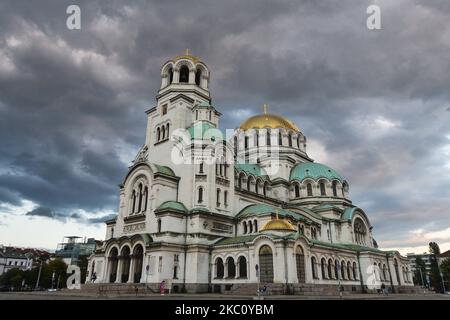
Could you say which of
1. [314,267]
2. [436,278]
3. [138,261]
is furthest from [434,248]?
[138,261]

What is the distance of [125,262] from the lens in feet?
127

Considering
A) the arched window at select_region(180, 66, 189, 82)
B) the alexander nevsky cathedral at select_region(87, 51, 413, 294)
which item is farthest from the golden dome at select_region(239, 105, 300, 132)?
the arched window at select_region(180, 66, 189, 82)

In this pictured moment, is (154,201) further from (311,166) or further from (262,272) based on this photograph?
(311,166)

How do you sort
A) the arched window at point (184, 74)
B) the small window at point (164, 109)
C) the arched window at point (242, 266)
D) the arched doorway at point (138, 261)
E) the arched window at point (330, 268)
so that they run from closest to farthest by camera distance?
the arched window at point (242, 266) < the arched doorway at point (138, 261) < the arched window at point (330, 268) < the small window at point (164, 109) < the arched window at point (184, 74)

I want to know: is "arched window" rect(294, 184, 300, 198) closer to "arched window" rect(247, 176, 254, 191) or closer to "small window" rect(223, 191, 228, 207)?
"arched window" rect(247, 176, 254, 191)

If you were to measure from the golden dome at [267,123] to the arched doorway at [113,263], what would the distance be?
31308 mm

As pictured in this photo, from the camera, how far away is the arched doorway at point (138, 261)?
36.6 meters

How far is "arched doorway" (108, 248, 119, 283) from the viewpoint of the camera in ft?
130

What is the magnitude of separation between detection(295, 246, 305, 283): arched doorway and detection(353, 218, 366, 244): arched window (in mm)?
18507

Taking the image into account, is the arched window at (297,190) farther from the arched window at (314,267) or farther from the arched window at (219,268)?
the arched window at (219,268)

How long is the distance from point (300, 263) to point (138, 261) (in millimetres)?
17282

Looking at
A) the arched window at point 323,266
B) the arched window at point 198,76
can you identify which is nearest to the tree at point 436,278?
A: the arched window at point 323,266

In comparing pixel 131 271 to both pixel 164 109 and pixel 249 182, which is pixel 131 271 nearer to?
pixel 249 182
